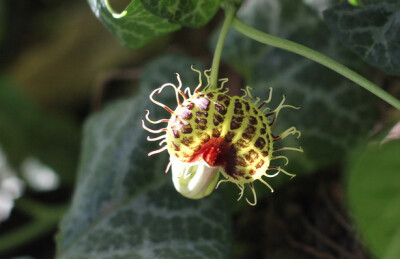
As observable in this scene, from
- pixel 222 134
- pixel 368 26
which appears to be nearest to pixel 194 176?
pixel 222 134

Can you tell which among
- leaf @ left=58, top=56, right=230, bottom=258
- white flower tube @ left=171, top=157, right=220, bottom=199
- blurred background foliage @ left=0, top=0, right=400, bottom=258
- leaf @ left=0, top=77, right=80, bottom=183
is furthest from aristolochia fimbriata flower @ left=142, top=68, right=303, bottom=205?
leaf @ left=0, top=77, right=80, bottom=183

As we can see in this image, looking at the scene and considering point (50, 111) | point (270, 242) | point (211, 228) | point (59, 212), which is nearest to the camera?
point (211, 228)

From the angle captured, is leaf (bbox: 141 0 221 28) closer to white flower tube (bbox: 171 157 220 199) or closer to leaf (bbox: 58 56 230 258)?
white flower tube (bbox: 171 157 220 199)

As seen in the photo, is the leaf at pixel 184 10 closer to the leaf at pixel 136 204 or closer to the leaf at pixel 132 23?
the leaf at pixel 132 23

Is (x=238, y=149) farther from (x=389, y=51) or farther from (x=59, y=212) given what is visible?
(x=59, y=212)

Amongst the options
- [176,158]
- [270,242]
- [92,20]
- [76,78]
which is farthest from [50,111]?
[176,158]

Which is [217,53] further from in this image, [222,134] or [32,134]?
[32,134]
